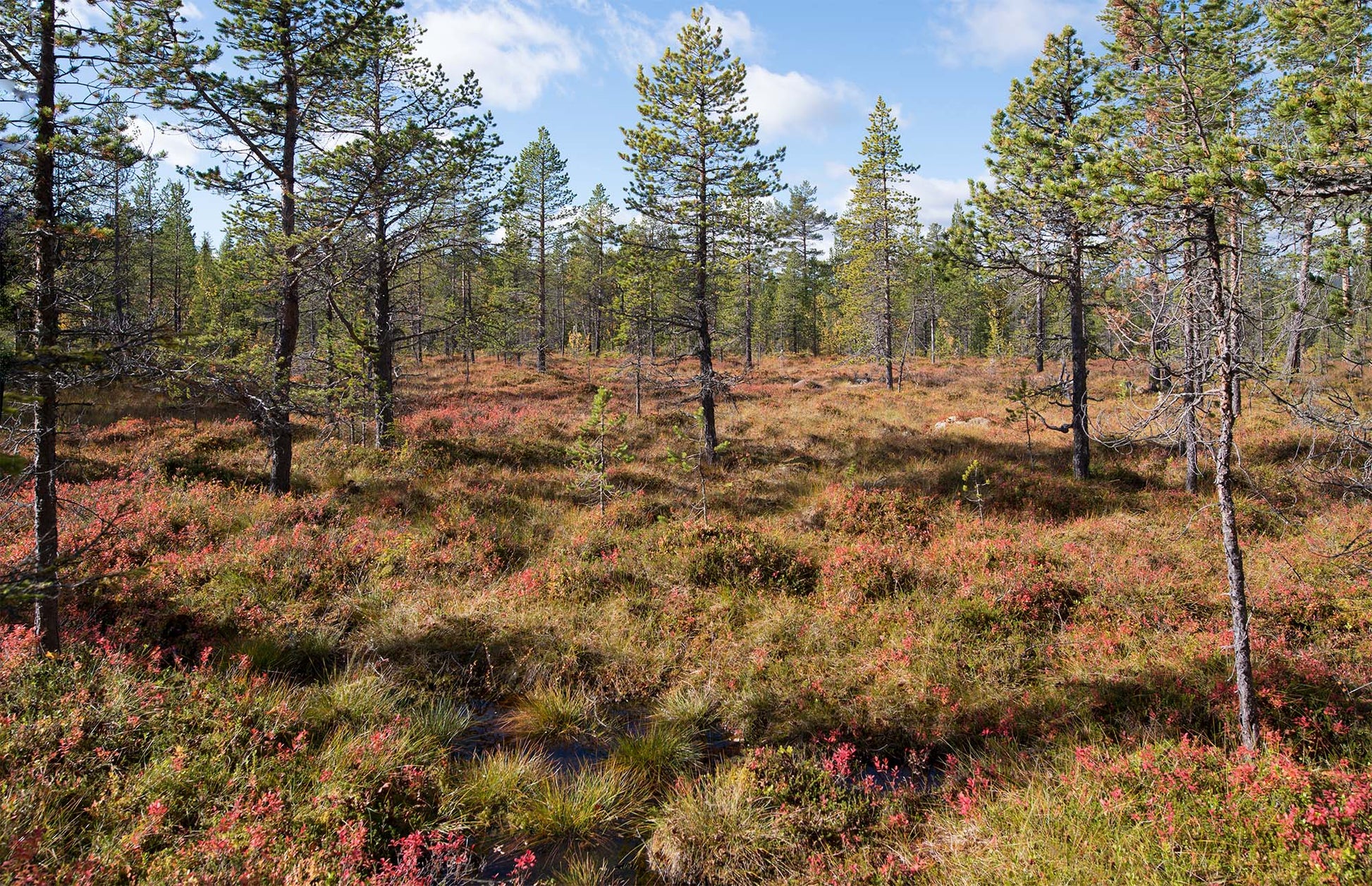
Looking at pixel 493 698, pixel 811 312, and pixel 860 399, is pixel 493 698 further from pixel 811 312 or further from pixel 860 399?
pixel 811 312

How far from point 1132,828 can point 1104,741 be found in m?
1.43

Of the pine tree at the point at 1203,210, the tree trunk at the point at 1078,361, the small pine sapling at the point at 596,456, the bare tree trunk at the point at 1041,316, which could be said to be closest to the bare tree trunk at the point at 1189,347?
the pine tree at the point at 1203,210

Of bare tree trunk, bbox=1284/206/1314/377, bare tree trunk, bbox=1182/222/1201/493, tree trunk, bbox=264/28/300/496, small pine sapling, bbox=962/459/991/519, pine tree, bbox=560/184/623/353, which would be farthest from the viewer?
pine tree, bbox=560/184/623/353

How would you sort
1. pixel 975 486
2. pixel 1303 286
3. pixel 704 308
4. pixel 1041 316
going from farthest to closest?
pixel 1041 316
pixel 704 308
pixel 975 486
pixel 1303 286

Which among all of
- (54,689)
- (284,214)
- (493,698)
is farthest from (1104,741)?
(284,214)

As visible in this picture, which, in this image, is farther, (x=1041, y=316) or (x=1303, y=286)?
(x=1041, y=316)

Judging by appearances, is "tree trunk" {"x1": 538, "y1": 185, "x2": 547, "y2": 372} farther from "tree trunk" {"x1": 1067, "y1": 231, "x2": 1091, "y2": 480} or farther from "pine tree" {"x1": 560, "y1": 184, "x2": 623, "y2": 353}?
"tree trunk" {"x1": 1067, "y1": 231, "x2": 1091, "y2": 480}

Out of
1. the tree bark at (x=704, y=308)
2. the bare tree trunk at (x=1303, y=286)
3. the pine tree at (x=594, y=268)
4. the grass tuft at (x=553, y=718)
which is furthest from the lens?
the pine tree at (x=594, y=268)

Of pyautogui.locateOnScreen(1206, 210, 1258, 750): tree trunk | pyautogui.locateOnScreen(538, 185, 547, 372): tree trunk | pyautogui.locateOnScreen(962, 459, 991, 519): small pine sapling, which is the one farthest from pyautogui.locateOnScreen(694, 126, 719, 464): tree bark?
pyautogui.locateOnScreen(538, 185, 547, 372): tree trunk

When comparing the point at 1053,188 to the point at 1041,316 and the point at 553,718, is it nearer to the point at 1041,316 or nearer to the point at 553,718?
the point at 553,718

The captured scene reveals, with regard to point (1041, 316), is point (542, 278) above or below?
above

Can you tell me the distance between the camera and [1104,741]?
5.82 meters

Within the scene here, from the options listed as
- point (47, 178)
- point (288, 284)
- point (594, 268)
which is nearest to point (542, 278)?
point (594, 268)

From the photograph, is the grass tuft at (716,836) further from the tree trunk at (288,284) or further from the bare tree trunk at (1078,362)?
the bare tree trunk at (1078,362)
